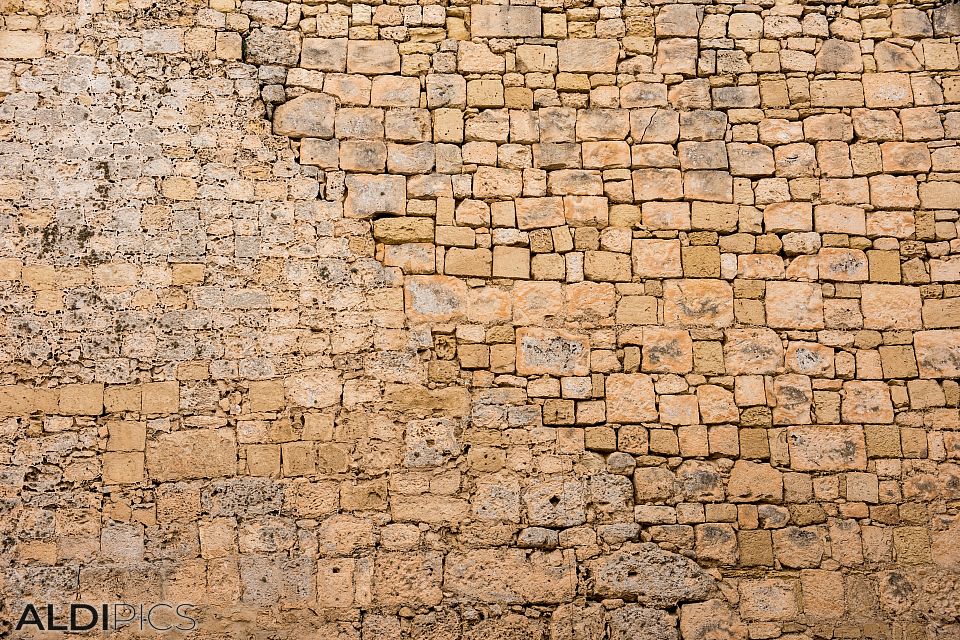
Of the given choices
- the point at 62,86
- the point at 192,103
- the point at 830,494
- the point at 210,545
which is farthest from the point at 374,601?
the point at 62,86

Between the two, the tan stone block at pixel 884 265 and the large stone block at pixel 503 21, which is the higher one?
the large stone block at pixel 503 21

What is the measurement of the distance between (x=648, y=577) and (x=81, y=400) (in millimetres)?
3160

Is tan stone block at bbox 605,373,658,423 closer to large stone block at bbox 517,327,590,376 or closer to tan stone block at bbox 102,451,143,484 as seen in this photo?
large stone block at bbox 517,327,590,376

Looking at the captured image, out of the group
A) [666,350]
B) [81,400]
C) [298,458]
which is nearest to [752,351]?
[666,350]

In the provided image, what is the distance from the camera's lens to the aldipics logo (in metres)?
3.99

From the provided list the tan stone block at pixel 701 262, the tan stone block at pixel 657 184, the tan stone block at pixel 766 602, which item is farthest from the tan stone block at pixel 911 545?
the tan stone block at pixel 657 184

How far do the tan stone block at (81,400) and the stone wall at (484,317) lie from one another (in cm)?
1

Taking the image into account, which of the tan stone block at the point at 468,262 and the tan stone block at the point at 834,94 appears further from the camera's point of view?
the tan stone block at the point at 834,94

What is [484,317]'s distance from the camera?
14.1 ft

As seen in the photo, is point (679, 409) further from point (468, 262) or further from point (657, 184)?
point (468, 262)

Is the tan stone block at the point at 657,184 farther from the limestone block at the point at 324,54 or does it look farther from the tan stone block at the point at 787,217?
the limestone block at the point at 324,54

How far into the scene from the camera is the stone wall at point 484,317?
408cm

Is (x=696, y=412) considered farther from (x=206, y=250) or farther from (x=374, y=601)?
(x=206, y=250)

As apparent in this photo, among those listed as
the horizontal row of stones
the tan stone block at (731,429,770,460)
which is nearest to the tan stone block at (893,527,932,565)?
the horizontal row of stones
